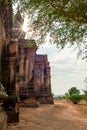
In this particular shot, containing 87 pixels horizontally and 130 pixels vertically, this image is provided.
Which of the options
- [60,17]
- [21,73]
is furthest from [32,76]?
[60,17]

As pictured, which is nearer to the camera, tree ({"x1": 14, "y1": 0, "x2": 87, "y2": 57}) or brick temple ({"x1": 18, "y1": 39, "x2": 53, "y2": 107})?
tree ({"x1": 14, "y1": 0, "x2": 87, "y2": 57})

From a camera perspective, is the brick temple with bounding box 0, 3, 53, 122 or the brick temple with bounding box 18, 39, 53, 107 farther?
the brick temple with bounding box 18, 39, 53, 107

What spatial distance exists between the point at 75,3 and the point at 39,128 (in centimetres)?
402

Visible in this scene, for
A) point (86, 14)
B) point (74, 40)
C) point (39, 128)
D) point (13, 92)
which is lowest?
point (39, 128)

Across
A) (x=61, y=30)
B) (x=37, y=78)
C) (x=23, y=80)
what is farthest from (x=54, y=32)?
(x=37, y=78)

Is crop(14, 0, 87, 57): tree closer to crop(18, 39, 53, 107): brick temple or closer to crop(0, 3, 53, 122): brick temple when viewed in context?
crop(0, 3, 53, 122): brick temple

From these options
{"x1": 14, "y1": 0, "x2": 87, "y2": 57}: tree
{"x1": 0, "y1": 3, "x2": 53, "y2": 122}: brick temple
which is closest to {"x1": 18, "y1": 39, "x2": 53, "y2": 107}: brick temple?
A: {"x1": 0, "y1": 3, "x2": 53, "y2": 122}: brick temple

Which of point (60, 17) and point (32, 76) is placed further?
point (32, 76)

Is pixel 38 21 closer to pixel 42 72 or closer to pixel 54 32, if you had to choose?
pixel 54 32

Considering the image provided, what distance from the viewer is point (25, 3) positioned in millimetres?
9719

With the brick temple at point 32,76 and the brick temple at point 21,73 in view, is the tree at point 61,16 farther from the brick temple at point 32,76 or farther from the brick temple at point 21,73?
the brick temple at point 32,76

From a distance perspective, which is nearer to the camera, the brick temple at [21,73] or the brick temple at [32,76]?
the brick temple at [21,73]

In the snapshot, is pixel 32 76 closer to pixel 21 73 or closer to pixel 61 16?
pixel 21 73

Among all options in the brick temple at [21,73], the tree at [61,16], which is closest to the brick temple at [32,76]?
the brick temple at [21,73]
